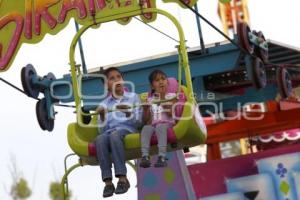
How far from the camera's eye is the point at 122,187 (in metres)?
5.88

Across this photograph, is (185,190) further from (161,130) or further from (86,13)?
(161,130)

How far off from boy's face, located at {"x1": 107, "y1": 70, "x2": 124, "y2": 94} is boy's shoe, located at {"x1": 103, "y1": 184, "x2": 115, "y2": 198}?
77 cm

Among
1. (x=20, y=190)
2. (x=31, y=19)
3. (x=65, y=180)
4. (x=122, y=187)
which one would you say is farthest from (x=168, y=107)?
(x=20, y=190)

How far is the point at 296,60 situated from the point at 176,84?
317 cm

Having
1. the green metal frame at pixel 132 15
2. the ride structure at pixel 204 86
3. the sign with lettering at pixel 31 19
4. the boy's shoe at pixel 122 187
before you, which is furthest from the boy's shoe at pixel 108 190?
the sign with lettering at pixel 31 19

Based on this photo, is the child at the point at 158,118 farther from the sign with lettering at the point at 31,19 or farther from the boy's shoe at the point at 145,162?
the sign with lettering at the point at 31,19

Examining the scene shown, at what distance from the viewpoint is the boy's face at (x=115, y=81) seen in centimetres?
621

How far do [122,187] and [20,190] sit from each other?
2389 cm

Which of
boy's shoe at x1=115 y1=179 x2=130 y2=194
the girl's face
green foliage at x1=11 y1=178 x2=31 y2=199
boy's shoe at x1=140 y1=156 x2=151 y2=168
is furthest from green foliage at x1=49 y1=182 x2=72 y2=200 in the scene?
boy's shoe at x1=140 y1=156 x2=151 y2=168

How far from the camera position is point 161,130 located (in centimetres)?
583

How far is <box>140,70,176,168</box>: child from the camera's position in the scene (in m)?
5.83

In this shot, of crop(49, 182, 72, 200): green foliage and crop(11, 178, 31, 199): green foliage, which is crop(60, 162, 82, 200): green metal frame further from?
crop(49, 182, 72, 200): green foliage

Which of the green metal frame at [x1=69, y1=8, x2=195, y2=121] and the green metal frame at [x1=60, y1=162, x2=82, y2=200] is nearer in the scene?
the green metal frame at [x1=69, y1=8, x2=195, y2=121]

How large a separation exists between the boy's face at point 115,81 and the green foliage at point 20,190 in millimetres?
21772
